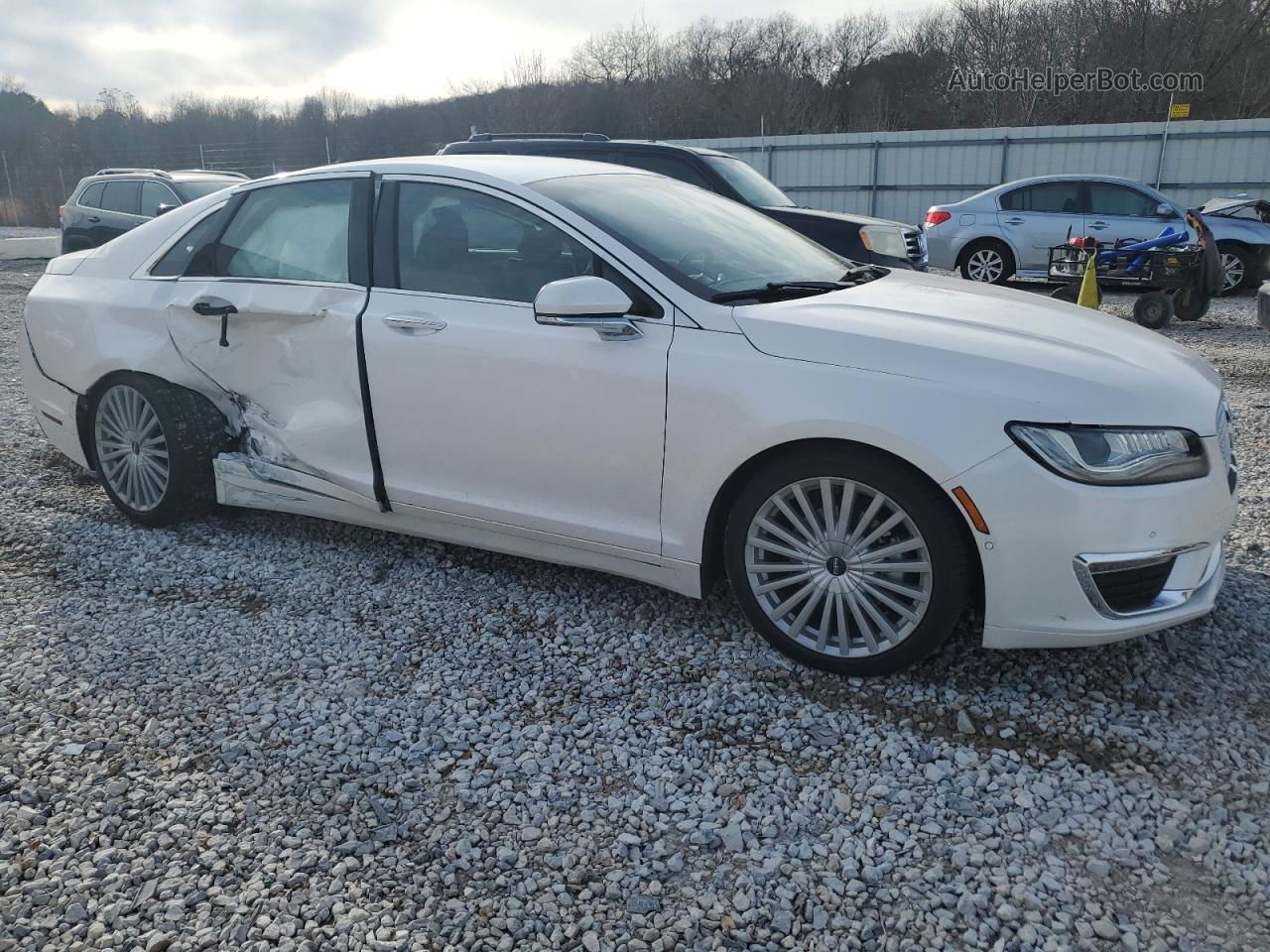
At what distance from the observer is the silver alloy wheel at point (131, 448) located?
4383 mm

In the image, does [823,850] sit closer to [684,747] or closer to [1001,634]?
[684,747]

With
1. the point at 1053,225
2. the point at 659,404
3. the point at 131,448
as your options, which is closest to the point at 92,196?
the point at 131,448

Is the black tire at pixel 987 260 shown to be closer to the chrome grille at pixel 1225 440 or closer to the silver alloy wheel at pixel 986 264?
the silver alloy wheel at pixel 986 264

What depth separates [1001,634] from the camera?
2881mm

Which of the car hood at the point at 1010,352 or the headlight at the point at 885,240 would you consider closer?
the car hood at the point at 1010,352

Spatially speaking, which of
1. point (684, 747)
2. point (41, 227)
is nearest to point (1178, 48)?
point (684, 747)

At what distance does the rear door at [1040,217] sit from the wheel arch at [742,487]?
1100 centimetres

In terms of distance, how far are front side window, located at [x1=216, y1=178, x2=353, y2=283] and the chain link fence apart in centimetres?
2639

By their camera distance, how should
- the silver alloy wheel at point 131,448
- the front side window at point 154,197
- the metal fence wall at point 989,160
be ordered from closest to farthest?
the silver alloy wheel at point 131,448, the front side window at point 154,197, the metal fence wall at point 989,160

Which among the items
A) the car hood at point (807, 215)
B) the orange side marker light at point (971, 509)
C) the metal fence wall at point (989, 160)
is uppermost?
the metal fence wall at point (989, 160)

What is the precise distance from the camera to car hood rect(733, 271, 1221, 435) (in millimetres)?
2775

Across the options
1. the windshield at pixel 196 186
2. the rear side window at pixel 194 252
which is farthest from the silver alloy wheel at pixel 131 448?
the windshield at pixel 196 186

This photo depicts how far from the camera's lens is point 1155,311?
10.3m

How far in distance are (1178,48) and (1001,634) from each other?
33792 millimetres
